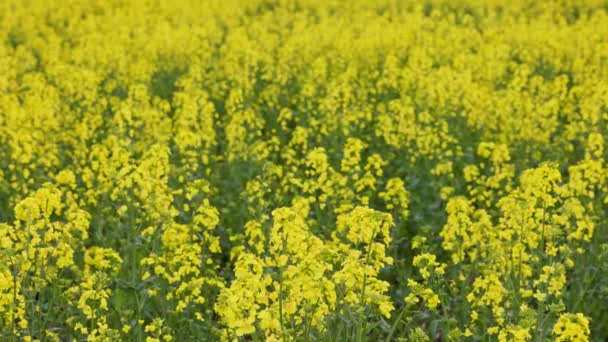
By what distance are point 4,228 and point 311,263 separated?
1850 mm

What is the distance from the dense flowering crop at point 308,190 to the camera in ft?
12.9

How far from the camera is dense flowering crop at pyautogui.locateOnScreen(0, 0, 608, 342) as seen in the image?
12.9 ft

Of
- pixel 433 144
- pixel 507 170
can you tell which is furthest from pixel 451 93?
pixel 507 170

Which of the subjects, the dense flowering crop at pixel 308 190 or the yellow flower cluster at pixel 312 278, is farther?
the dense flowering crop at pixel 308 190

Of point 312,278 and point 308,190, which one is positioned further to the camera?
point 308,190

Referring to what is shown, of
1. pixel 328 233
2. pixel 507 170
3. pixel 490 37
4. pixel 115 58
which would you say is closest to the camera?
pixel 328 233

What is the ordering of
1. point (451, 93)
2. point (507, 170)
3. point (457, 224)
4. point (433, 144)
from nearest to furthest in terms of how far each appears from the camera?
point (457, 224), point (507, 170), point (433, 144), point (451, 93)

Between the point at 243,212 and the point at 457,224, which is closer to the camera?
the point at 457,224

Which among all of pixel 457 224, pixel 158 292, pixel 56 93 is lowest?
pixel 158 292

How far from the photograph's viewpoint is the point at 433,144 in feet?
23.1

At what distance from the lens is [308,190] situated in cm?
614

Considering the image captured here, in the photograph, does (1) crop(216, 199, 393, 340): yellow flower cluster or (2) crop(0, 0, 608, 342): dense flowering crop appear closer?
(1) crop(216, 199, 393, 340): yellow flower cluster

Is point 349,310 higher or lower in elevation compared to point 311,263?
lower

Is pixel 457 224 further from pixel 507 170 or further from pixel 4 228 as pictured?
pixel 4 228
